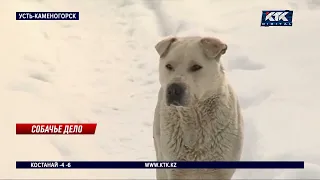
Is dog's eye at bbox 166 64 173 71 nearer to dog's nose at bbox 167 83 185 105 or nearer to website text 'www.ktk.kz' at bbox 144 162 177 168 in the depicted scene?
dog's nose at bbox 167 83 185 105

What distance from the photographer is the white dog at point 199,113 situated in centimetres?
185

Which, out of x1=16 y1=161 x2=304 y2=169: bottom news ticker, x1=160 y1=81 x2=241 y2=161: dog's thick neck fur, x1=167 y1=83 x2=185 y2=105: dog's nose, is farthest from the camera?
x1=16 y1=161 x2=304 y2=169: bottom news ticker

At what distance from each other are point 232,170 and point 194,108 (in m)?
0.27

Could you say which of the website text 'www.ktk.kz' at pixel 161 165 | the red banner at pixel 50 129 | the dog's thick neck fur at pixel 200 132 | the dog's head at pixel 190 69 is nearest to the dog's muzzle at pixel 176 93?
the dog's head at pixel 190 69

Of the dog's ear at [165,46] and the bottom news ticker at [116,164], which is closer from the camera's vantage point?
the dog's ear at [165,46]

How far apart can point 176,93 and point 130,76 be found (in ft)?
1.67

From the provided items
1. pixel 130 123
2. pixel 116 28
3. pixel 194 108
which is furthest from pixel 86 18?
pixel 194 108

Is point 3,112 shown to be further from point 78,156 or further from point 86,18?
point 86,18

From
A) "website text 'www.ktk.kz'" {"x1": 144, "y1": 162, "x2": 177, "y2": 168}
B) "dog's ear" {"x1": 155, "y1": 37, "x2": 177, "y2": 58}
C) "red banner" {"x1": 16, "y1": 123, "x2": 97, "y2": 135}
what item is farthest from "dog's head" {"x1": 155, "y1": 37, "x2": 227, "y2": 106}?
"red banner" {"x1": 16, "y1": 123, "x2": 97, "y2": 135}

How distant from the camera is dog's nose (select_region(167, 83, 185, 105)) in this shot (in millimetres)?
1803

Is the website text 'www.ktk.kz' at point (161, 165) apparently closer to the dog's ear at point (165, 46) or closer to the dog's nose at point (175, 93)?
the dog's nose at point (175, 93)

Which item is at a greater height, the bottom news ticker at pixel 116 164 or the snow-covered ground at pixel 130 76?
the snow-covered ground at pixel 130 76

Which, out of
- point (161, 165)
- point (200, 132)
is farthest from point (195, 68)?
point (161, 165)

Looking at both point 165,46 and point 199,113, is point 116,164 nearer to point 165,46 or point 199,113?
point 199,113
